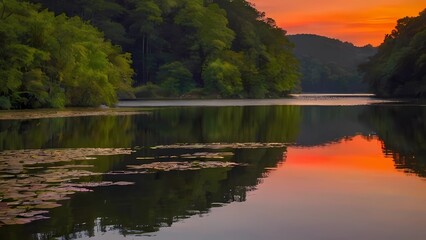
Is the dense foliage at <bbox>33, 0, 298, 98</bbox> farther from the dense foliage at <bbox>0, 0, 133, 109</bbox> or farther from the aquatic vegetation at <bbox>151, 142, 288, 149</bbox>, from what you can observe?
the aquatic vegetation at <bbox>151, 142, 288, 149</bbox>

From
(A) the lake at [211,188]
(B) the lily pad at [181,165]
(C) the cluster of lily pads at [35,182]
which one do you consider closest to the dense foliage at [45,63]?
(A) the lake at [211,188]

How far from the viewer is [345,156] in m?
24.7

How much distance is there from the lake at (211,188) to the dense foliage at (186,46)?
321 ft

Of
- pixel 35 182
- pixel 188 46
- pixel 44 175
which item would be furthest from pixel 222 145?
pixel 188 46

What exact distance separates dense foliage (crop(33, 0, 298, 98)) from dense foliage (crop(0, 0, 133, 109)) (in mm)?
55339

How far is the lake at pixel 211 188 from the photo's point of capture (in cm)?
1216

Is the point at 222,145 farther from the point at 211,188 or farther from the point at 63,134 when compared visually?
the point at 211,188

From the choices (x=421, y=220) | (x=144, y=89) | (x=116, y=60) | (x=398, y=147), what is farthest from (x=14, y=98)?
(x=144, y=89)

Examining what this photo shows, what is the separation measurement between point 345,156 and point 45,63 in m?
46.5

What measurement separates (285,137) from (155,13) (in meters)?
103

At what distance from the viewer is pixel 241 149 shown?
27.0 metres

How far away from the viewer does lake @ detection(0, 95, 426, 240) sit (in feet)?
39.9

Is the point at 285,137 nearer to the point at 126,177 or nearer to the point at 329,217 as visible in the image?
the point at 126,177

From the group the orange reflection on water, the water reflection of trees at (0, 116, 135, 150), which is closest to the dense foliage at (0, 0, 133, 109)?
the water reflection of trees at (0, 116, 135, 150)
